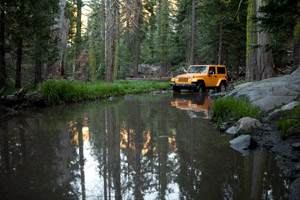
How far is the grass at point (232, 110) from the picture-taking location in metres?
6.84

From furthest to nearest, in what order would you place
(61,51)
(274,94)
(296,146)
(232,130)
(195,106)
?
(61,51), (195,106), (274,94), (232,130), (296,146)

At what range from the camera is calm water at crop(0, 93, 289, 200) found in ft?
10.2

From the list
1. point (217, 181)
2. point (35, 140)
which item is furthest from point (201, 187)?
point (35, 140)

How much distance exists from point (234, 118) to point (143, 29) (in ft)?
111

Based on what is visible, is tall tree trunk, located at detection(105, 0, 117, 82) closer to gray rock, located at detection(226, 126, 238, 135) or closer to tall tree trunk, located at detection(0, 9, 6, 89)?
tall tree trunk, located at detection(0, 9, 6, 89)

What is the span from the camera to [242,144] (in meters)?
4.94

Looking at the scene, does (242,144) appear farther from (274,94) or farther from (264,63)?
(264,63)

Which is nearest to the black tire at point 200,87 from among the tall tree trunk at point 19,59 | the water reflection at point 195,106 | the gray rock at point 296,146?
the water reflection at point 195,106

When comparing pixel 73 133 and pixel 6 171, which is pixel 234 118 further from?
pixel 6 171

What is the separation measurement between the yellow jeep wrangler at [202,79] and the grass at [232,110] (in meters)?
9.91

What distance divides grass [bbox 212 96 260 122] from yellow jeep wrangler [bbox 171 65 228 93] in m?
9.91

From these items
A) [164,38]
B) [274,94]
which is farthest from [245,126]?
[164,38]

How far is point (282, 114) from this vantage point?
20.0 ft

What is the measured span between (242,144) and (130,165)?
2.27 m
